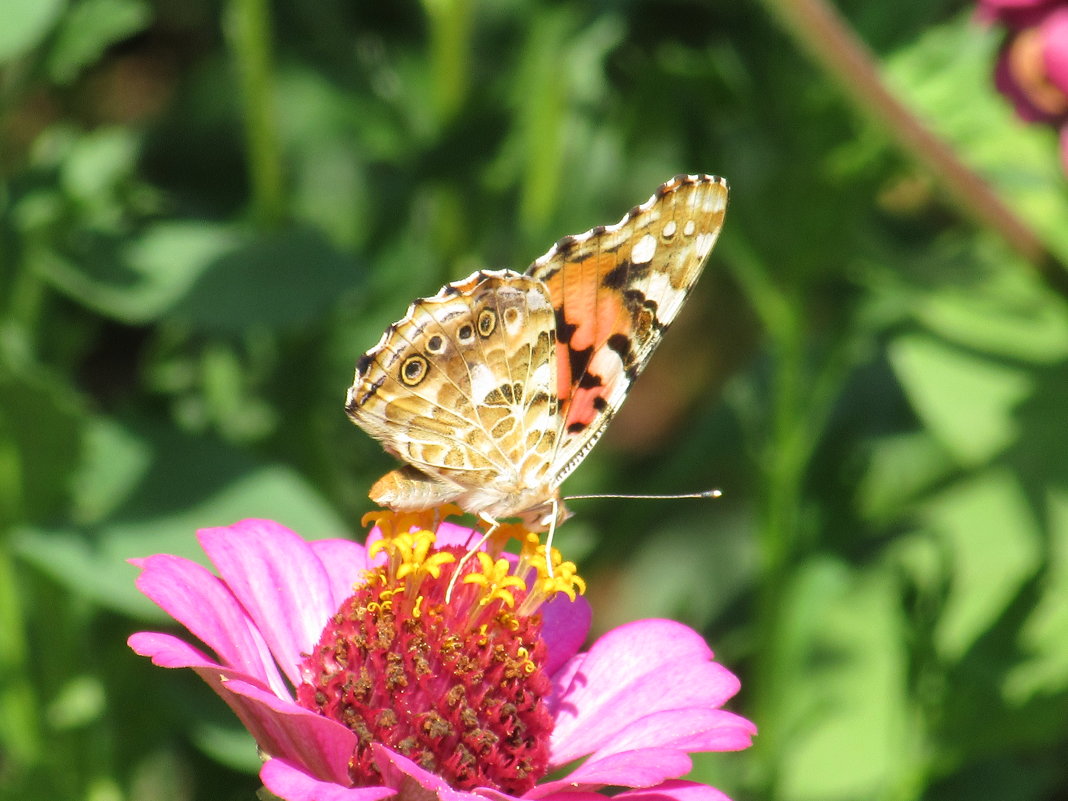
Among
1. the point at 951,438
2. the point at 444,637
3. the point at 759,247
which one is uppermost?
the point at 759,247

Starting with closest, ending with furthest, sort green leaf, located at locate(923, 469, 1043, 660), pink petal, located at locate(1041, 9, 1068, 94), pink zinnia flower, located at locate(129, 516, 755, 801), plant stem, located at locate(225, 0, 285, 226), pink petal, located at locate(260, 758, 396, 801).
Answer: pink petal, located at locate(260, 758, 396, 801) < pink zinnia flower, located at locate(129, 516, 755, 801) < pink petal, located at locate(1041, 9, 1068, 94) < plant stem, located at locate(225, 0, 285, 226) < green leaf, located at locate(923, 469, 1043, 660)

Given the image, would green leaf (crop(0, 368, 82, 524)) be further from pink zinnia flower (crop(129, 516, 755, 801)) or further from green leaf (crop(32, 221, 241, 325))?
pink zinnia flower (crop(129, 516, 755, 801))

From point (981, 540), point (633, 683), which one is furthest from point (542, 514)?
point (981, 540)

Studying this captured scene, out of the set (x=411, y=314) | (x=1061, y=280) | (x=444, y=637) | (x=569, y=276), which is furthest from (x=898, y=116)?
(x=444, y=637)

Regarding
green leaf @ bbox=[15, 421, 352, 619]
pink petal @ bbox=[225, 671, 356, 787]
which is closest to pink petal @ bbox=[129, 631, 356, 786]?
pink petal @ bbox=[225, 671, 356, 787]

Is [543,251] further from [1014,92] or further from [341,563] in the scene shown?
[341,563]

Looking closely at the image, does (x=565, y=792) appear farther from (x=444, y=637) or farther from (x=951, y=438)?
(x=951, y=438)

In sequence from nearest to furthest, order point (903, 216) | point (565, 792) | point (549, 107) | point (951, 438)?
point (565, 792) < point (951, 438) < point (549, 107) < point (903, 216)
